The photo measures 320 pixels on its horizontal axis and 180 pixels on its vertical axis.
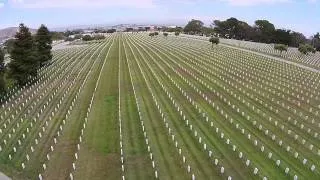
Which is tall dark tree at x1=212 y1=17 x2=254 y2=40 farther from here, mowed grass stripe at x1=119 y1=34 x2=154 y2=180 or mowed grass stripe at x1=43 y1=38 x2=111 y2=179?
mowed grass stripe at x1=43 y1=38 x2=111 y2=179

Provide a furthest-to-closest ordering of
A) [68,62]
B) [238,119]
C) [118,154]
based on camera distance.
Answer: [68,62] < [238,119] < [118,154]

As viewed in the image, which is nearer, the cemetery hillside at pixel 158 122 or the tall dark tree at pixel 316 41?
the cemetery hillside at pixel 158 122

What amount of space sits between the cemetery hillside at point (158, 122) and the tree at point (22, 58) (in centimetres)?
16

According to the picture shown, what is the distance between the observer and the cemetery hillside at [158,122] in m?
29.4

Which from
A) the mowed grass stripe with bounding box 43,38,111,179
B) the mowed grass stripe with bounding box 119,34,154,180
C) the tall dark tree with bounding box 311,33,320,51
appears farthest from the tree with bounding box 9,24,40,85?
the tall dark tree with bounding box 311,33,320,51

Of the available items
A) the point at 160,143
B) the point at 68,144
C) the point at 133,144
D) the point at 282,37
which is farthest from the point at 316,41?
the point at 68,144

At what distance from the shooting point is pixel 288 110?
46000mm

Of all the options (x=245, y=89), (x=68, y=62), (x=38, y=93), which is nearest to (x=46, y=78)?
(x=38, y=93)

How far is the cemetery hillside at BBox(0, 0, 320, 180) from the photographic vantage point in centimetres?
2936

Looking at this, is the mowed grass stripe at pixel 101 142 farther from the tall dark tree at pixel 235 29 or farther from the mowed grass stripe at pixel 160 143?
the tall dark tree at pixel 235 29

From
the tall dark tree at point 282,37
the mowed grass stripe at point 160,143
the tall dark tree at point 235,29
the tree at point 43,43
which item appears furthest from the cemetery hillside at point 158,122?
the tall dark tree at point 235,29

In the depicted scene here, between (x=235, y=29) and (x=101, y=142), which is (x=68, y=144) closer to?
(x=101, y=142)

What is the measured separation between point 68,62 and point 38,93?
34061 millimetres

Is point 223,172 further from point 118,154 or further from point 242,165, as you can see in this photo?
point 118,154
